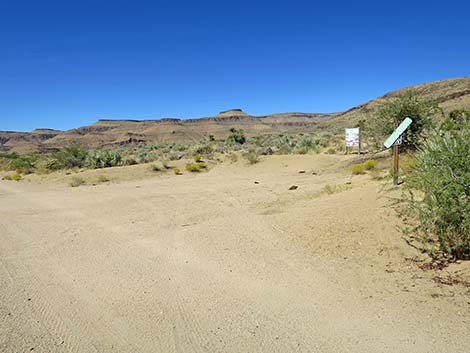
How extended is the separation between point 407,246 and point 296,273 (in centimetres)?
225

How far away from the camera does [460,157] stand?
6246mm

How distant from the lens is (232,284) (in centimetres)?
631

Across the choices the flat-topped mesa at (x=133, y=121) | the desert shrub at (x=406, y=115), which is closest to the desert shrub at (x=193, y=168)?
the desert shrub at (x=406, y=115)

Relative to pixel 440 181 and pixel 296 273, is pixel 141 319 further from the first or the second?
pixel 440 181

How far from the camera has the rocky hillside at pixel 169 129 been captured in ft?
335

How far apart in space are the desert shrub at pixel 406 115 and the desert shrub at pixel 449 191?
31.0ft

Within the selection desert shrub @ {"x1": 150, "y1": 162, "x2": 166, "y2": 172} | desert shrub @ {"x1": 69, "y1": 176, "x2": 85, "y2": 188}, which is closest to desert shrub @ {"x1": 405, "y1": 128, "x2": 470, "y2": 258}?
desert shrub @ {"x1": 69, "y1": 176, "x2": 85, "y2": 188}

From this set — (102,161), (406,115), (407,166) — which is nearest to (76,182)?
(102,161)

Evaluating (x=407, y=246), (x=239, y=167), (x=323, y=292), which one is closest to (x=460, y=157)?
(x=407, y=246)

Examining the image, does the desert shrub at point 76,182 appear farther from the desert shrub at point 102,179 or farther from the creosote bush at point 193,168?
the creosote bush at point 193,168

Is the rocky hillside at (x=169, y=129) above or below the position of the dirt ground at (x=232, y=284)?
above

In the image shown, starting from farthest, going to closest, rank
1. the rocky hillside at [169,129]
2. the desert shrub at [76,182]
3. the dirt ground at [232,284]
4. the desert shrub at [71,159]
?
the rocky hillside at [169,129], the desert shrub at [71,159], the desert shrub at [76,182], the dirt ground at [232,284]

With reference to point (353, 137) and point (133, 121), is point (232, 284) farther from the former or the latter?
point (133, 121)

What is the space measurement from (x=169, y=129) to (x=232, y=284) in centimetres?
12663
